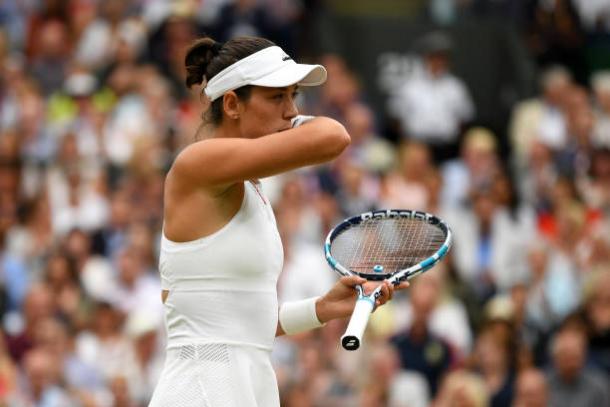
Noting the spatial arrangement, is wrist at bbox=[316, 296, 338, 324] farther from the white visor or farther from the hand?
the white visor

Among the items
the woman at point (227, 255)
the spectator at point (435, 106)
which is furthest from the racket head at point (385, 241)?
the spectator at point (435, 106)

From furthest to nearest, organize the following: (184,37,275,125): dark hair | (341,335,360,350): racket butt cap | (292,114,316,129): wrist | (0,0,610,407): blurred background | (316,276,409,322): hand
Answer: (0,0,610,407): blurred background, (316,276,409,322): hand, (184,37,275,125): dark hair, (292,114,316,129): wrist, (341,335,360,350): racket butt cap

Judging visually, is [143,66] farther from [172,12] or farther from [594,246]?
[594,246]

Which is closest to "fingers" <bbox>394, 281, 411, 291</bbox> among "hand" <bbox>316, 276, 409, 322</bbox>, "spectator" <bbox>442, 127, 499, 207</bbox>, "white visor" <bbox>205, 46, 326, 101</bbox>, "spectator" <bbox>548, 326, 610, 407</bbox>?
"hand" <bbox>316, 276, 409, 322</bbox>

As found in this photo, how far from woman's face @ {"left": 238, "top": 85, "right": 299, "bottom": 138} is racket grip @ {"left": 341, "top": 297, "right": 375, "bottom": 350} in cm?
66

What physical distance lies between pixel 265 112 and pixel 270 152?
0.30 meters

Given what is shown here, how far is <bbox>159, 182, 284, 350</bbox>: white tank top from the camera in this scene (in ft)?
15.9

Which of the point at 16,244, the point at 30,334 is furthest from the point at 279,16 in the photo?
the point at 30,334

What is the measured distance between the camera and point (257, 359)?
16.1 ft

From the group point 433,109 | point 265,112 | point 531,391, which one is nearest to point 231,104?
point 265,112

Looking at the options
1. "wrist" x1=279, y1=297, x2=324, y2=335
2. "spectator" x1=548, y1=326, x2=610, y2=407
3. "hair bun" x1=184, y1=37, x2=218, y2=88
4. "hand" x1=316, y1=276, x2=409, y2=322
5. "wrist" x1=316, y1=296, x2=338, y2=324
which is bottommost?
"spectator" x1=548, y1=326, x2=610, y2=407

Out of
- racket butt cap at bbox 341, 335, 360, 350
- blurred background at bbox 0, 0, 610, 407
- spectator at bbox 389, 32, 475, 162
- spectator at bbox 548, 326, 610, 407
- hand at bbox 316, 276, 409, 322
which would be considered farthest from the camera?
spectator at bbox 389, 32, 475, 162

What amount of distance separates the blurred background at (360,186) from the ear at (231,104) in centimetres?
423

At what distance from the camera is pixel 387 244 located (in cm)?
540
